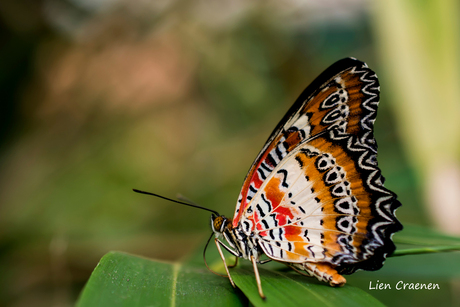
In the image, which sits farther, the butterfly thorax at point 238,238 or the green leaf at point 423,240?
the butterfly thorax at point 238,238

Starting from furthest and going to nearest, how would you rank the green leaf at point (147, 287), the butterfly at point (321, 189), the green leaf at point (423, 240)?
1. the butterfly at point (321, 189)
2. the green leaf at point (423, 240)
3. the green leaf at point (147, 287)

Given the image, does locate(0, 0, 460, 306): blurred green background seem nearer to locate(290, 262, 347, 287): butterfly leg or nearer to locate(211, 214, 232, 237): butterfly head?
locate(290, 262, 347, 287): butterfly leg

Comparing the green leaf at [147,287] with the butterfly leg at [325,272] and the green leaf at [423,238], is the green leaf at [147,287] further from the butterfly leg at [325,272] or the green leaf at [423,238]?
the green leaf at [423,238]

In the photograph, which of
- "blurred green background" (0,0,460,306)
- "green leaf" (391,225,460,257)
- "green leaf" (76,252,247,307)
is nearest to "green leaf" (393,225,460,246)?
"green leaf" (391,225,460,257)

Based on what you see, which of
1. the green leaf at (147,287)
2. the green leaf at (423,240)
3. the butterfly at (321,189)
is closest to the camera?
the green leaf at (147,287)

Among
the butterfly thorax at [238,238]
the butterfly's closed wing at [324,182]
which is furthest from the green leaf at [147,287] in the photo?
the butterfly's closed wing at [324,182]

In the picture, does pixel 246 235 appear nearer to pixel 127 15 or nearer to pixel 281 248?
pixel 281 248

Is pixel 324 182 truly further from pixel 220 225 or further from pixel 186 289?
pixel 186 289

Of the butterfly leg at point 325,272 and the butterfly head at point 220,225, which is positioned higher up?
the butterfly leg at point 325,272
